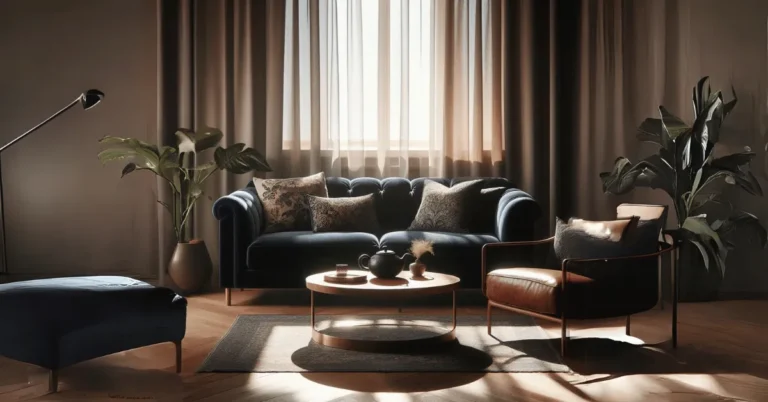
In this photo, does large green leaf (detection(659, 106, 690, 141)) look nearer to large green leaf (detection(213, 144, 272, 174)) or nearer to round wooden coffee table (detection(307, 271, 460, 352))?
round wooden coffee table (detection(307, 271, 460, 352))

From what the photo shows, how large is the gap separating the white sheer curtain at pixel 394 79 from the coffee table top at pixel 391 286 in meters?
2.11

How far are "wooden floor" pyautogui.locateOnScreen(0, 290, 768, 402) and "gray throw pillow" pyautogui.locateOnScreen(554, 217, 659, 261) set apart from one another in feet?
1.53

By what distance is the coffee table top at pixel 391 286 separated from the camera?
11.9 ft

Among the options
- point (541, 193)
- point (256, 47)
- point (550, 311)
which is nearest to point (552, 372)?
point (550, 311)

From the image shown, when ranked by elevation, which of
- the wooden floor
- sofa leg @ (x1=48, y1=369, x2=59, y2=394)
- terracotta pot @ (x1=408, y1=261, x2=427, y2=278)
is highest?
terracotta pot @ (x1=408, y1=261, x2=427, y2=278)

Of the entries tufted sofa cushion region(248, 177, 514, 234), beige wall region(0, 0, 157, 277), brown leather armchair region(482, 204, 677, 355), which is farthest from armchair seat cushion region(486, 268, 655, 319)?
beige wall region(0, 0, 157, 277)

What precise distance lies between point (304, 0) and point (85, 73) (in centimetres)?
178

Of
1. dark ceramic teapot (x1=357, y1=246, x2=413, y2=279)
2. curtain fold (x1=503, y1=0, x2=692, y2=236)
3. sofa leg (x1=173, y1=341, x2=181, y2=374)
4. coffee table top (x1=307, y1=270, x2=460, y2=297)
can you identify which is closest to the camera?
sofa leg (x1=173, y1=341, x2=181, y2=374)

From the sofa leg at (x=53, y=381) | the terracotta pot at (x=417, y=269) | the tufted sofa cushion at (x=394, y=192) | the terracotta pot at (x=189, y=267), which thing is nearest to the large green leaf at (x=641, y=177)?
the tufted sofa cushion at (x=394, y=192)

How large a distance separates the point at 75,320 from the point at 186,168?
2.57 m

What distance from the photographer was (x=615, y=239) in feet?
12.8

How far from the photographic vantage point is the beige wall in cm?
598

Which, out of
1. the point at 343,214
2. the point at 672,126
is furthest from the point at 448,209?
the point at 672,126

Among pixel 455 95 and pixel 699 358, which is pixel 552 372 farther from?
pixel 455 95
